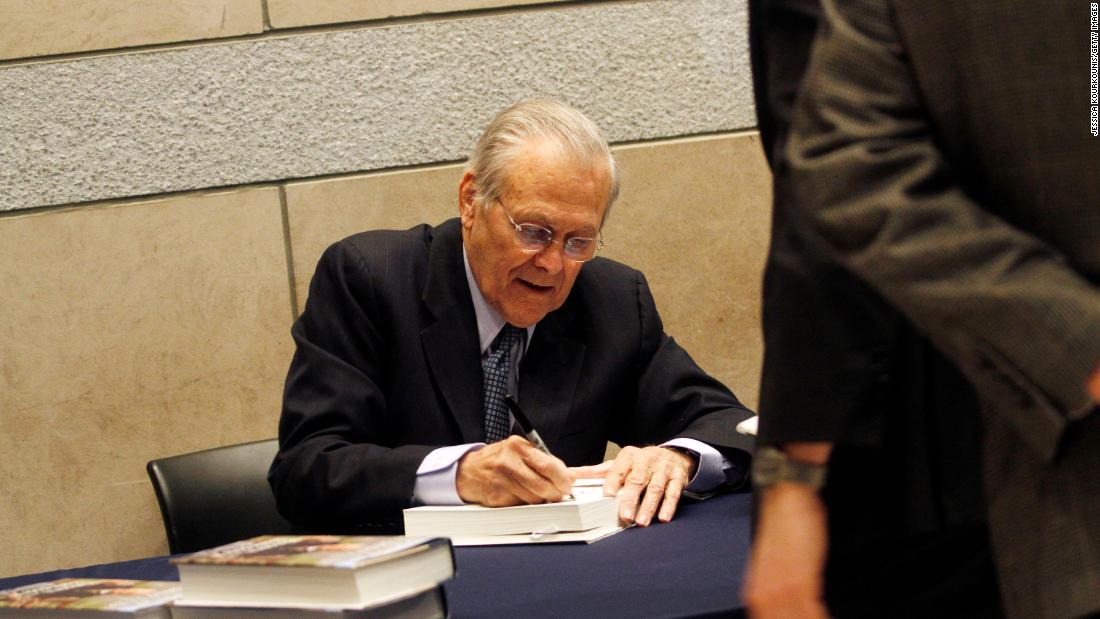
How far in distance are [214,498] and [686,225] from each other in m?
1.65

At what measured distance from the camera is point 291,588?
131cm

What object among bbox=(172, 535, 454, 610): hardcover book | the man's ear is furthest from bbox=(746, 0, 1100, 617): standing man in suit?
the man's ear

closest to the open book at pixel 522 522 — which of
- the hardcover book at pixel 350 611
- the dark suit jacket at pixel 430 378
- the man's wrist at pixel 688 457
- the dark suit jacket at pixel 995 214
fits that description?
the dark suit jacket at pixel 430 378

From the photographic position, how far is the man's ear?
2.59 metres

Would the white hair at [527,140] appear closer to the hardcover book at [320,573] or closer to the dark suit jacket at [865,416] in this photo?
the hardcover book at [320,573]

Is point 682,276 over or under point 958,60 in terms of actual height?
under

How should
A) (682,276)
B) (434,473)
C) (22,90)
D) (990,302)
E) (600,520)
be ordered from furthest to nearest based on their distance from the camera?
(682,276)
(22,90)
(434,473)
(600,520)
(990,302)

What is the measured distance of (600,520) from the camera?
193 cm

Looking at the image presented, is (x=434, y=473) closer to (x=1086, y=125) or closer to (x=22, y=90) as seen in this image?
(x=1086, y=125)

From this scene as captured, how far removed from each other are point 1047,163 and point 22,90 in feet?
10.4

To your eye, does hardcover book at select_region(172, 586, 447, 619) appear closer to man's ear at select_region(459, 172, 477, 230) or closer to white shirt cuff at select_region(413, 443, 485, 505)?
white shirt cuff at select_region(413, 443, 485, 505)

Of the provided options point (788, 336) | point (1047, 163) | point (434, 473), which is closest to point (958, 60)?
point (1047, 163)

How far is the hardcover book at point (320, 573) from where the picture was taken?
1274 mm

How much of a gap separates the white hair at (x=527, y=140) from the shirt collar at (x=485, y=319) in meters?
0.19
